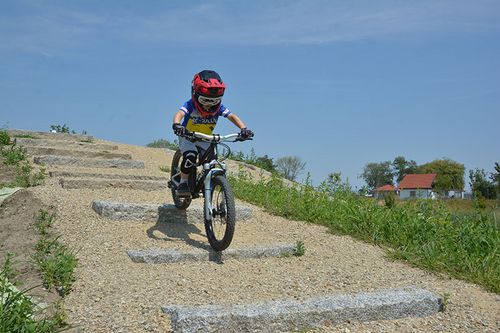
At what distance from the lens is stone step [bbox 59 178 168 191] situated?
26.0 ft

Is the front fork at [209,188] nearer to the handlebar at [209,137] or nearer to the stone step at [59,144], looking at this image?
the handlebar at [209,137]

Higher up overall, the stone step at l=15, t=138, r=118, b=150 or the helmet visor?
the helmet visor

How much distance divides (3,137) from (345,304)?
8.72 metres

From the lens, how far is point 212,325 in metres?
3.61

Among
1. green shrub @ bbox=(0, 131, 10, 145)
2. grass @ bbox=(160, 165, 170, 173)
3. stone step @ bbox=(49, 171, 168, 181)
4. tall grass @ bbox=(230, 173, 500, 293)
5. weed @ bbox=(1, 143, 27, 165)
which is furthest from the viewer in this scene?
green shrub @ bbox=(0, 131, 10, 145)

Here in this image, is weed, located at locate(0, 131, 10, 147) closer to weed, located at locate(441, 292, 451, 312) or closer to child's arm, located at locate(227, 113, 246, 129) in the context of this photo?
child's arm, located at locate(227, 113, 246, 129)

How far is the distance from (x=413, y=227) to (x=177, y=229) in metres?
2.75

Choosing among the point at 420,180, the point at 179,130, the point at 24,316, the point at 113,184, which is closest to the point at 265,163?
the point at 113,184

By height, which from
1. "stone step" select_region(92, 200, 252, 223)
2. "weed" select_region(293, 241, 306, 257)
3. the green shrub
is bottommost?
"weed" select_region(293, 241, 306, 257)

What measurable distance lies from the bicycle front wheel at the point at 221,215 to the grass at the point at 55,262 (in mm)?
1358

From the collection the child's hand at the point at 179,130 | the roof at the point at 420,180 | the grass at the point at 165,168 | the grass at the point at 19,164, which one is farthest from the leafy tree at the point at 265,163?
the roof at the point at 420,180

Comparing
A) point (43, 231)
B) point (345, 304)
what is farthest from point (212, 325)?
point (43, 231)

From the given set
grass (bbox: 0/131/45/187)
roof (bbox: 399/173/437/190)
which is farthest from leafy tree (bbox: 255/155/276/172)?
roof (bbox: 399/173/437/190)

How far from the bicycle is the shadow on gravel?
25cm
